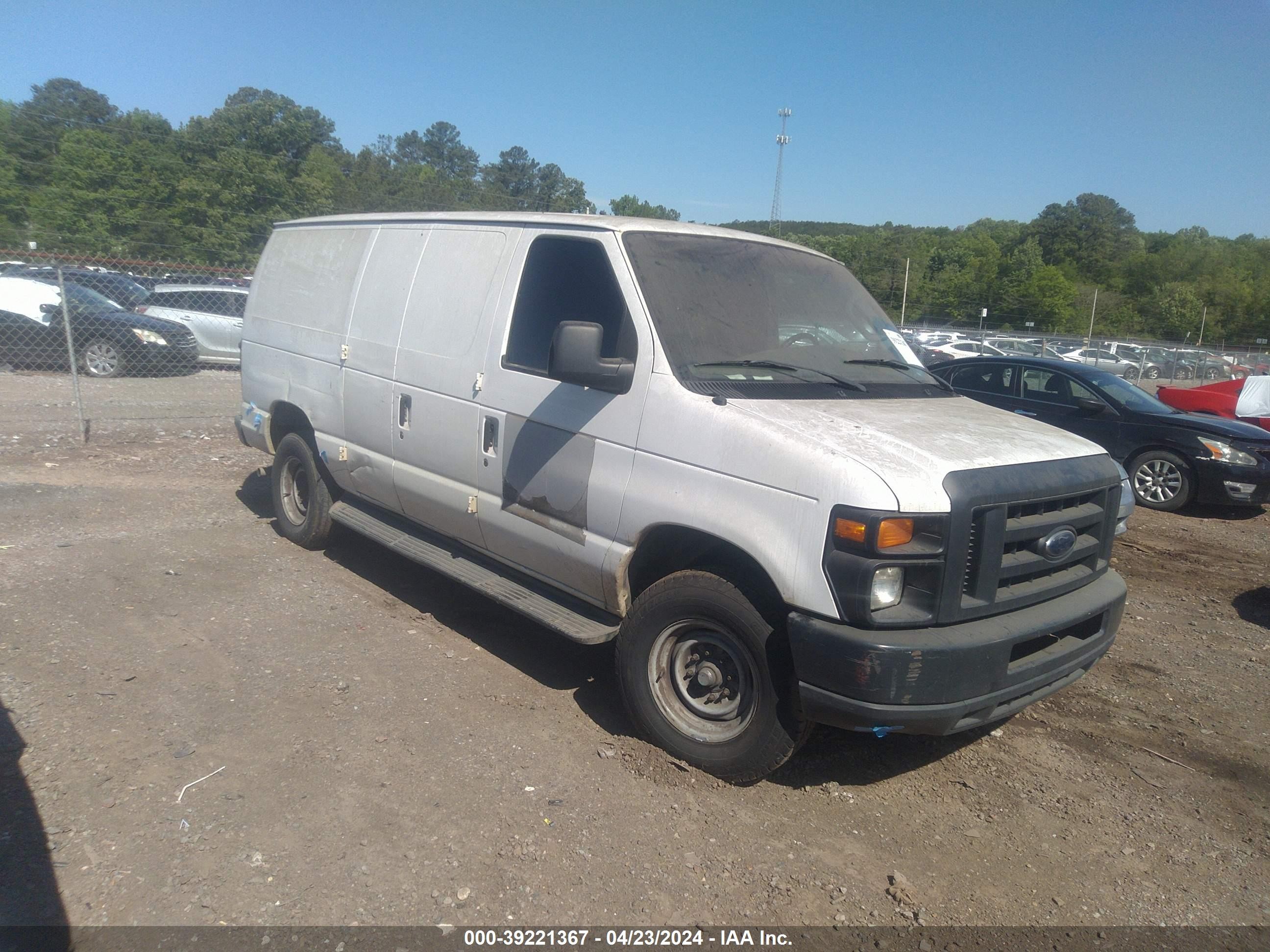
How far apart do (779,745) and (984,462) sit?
1.35 metres

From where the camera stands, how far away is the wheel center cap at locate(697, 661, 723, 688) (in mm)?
3631

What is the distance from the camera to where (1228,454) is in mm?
9211

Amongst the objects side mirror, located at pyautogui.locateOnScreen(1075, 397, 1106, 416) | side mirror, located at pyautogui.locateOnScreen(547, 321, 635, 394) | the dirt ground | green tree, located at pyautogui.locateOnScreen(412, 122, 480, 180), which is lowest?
the dirt ground

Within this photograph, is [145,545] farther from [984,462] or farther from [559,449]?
[984,462]

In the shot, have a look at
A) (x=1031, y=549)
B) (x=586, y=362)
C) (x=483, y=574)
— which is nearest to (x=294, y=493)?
(x=483, y=574)

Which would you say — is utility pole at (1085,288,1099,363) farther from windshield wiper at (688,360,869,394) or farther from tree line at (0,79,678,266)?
windshield wiper at (688,360,869,394)

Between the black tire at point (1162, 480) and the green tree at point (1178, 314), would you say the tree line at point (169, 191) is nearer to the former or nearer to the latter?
the black tire at point (1162, 480)

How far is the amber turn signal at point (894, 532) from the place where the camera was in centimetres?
299

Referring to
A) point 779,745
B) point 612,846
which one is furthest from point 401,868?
point 779,745

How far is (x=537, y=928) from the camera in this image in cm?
279

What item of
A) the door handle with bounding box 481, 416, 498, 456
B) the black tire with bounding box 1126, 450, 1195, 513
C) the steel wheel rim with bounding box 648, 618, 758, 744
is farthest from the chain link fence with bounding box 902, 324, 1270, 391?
the steel wheel rim with bounding box 648, 618, 758, 744

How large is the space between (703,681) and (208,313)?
15749 millimetres

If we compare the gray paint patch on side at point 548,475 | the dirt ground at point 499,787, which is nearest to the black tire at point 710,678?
the dirt ground at point 499,787

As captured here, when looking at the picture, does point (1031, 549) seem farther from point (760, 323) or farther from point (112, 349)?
point (112, 349)
